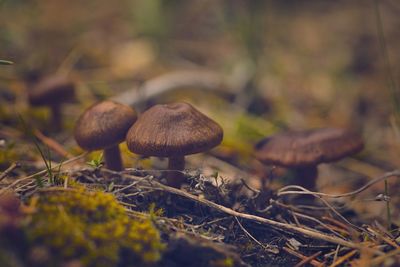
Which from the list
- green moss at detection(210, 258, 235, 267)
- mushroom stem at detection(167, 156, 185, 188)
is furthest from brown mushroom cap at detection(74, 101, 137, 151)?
green moss at detection(210, 258, 235, 267)

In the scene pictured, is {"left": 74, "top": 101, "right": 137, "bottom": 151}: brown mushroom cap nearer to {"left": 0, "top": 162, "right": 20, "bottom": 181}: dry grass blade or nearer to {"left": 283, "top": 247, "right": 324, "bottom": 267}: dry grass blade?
{"left": 0, "top": 162, "right": 20, "bottom": 181}: dry grass blade

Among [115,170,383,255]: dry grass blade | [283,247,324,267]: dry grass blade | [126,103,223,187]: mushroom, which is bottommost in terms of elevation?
[283,247,324,267]: dry grass blade

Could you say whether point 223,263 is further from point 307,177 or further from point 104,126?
point 307,177

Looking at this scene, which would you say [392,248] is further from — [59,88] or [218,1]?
[218,1]

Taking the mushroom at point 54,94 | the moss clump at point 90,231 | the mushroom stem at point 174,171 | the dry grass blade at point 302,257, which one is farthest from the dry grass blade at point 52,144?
the dry grass blade at point 302,257

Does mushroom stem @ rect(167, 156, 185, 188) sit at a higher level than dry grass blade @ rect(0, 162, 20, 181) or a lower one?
lower

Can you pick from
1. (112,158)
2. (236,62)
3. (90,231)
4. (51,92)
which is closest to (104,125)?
(112,158)
